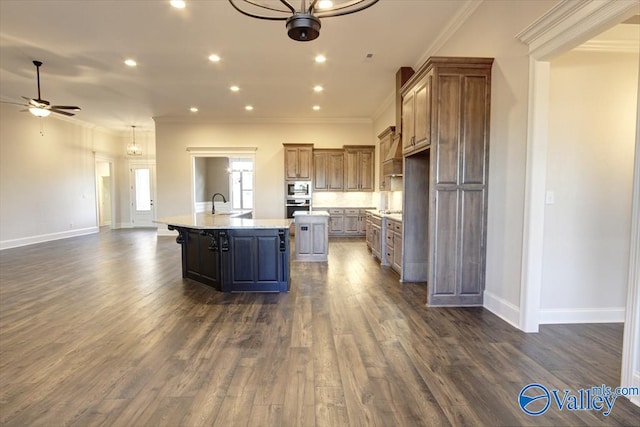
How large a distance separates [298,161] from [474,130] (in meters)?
5.85

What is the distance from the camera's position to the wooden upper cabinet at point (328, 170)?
8.92 m

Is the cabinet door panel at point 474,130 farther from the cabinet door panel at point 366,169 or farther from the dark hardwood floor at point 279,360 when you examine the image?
the cabinet door panel at point 366,169

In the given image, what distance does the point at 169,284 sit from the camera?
449 cm

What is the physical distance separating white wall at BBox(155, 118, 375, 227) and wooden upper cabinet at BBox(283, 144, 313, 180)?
43 centimetres

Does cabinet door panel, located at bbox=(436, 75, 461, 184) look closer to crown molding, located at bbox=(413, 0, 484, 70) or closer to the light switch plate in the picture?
the light switch plate

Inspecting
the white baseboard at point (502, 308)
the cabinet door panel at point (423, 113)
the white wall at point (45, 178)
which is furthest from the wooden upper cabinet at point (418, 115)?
the white wall at point (45, 178)

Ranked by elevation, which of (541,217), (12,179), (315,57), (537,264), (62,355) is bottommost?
(62,355)

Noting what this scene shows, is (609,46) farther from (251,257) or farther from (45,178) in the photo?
(45,178)

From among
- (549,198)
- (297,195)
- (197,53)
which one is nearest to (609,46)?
(549,198)

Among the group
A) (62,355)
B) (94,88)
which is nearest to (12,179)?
(94,88)

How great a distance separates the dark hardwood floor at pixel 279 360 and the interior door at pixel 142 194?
7798mm

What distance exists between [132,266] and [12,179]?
4.58 m

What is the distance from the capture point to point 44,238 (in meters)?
8.11

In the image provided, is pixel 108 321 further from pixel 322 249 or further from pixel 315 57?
pixel 315 57
